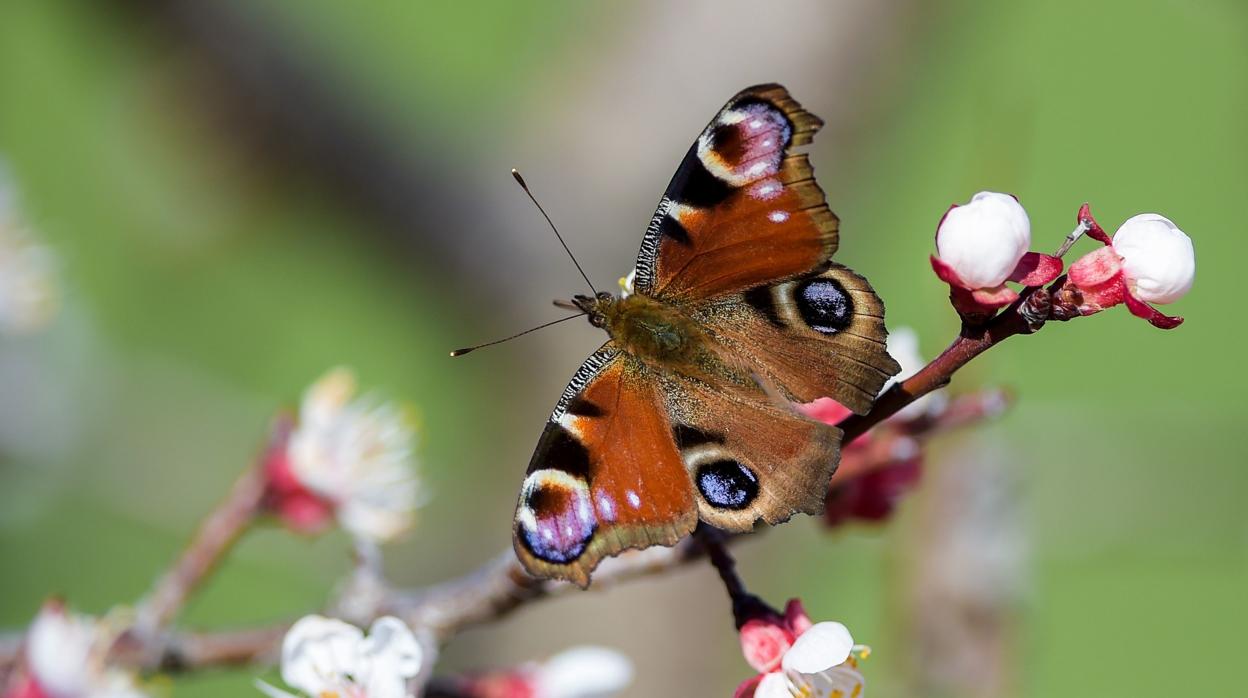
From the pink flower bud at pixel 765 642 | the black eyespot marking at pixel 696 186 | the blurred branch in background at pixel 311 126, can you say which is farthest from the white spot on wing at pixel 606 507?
the blurred branch in background at pixel 311 126

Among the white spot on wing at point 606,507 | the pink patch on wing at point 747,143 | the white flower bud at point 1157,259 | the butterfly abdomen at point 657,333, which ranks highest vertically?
the pink patch on wing at point 747,143

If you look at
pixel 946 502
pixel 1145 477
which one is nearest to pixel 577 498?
pixel 946 502

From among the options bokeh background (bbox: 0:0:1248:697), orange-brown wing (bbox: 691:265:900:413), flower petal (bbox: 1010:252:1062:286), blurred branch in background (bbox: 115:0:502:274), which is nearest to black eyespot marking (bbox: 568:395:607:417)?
orange-brown wing (bbox: 691:265:900:413)

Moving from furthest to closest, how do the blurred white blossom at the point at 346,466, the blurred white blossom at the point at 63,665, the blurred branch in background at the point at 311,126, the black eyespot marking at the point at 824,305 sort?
the blurred branch in background at the point at 311,126
the blurred white blossom at the point at 346,466
the blurred white blossom at the point at 63,665
the black eyespot marking at the point at 824,305

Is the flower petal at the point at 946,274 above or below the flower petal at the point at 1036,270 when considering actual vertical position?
above

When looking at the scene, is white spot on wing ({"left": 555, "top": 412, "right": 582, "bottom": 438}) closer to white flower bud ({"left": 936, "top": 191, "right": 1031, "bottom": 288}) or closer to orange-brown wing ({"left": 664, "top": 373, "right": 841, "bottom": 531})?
orange-brown wing ({"left": 664, "top": 373, "right": 841, "bottom": 531})

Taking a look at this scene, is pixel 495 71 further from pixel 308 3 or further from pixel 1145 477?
pixel 1145 477

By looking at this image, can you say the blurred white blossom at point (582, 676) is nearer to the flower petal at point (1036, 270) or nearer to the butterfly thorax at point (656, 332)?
the butterfly thorax at point (656, 332)
